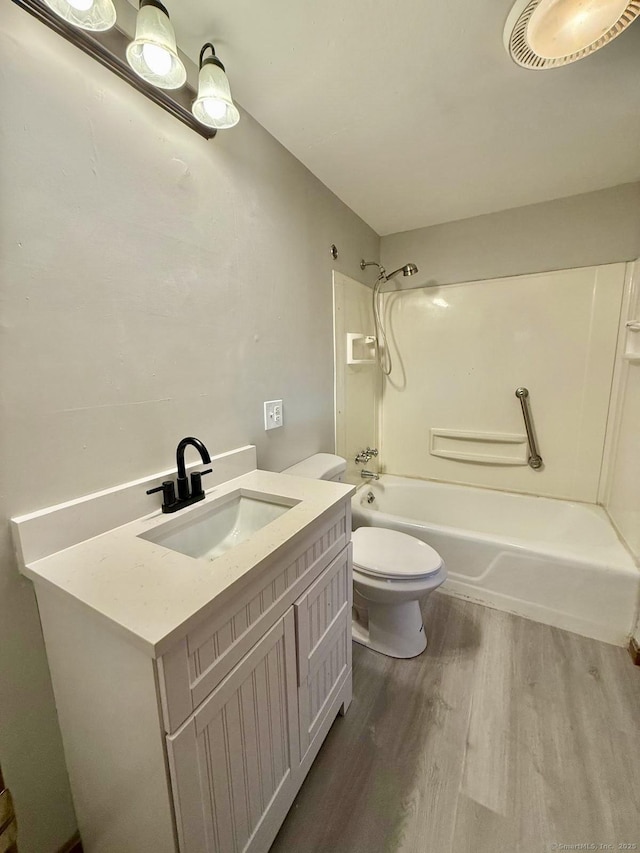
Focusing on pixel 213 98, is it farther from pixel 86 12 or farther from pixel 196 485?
pixel 196 485

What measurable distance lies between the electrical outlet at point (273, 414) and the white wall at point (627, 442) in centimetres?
175

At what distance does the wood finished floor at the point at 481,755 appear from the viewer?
94cm

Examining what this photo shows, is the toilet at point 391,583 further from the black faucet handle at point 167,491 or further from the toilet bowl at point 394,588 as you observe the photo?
the black faucet handle at point 167,491

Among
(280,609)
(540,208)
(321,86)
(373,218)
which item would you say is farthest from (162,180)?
(540,208)

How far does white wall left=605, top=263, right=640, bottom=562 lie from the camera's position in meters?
1.66

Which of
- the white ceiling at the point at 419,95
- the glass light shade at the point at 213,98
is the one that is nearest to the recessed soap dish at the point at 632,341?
the white ceiling at the point at 419,95

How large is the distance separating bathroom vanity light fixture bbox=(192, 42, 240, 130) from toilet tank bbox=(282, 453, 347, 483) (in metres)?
1.28

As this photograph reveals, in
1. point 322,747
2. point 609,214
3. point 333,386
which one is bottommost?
point 322,747

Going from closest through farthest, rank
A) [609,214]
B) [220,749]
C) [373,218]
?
[220,749]
[609,214]
[373,218]

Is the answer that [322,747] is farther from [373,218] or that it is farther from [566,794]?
[373,218]

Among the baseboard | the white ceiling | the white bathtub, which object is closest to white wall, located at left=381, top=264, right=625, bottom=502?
the white bathtub

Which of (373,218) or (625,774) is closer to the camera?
(625,774)

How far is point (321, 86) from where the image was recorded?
1.16m

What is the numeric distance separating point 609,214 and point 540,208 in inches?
13.9
